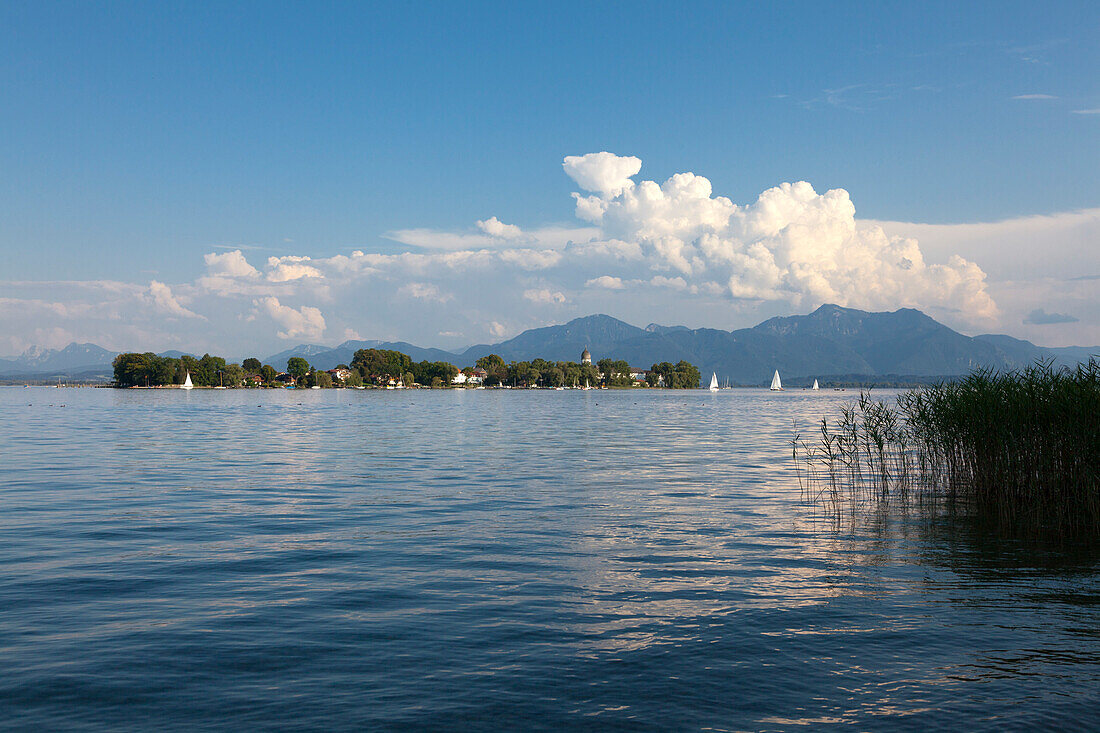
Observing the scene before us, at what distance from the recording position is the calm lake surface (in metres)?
9.78

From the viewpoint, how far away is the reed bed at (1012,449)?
21469 mm

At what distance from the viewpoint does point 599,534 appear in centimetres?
2172

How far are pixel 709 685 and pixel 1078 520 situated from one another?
1706cm

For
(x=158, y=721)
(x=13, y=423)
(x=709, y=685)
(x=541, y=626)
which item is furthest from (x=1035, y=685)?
(x=13, y=423)

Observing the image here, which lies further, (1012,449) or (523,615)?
(1012,449)

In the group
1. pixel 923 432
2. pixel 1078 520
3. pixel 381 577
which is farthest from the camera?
pixel 923 432

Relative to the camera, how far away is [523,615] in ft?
45.1

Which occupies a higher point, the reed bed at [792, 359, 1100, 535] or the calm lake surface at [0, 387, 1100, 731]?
the reed bed at [792, 359, 1100, 535]

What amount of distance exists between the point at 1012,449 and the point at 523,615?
1828cm

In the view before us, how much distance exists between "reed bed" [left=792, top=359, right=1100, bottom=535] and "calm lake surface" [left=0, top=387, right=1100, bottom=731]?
2.54 meters

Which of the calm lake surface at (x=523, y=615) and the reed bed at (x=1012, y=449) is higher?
the reed bed at (x=1012, y=449)

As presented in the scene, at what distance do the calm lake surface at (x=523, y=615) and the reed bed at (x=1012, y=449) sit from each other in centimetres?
254

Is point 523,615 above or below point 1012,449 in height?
below

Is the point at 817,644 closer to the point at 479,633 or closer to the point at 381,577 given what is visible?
the point at 479,633
